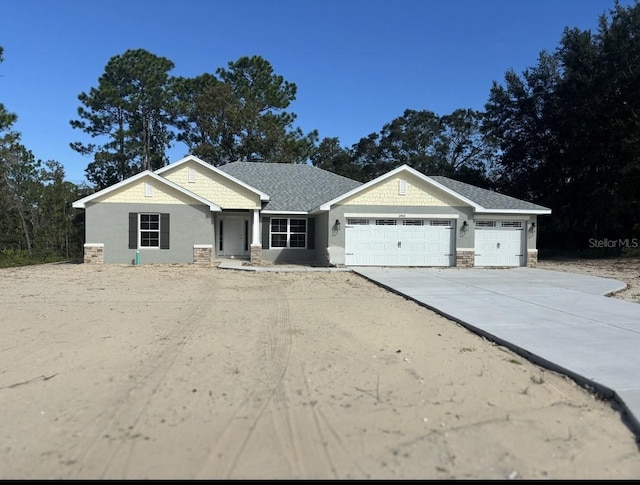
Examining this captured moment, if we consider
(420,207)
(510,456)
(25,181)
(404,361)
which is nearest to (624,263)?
(420,207)

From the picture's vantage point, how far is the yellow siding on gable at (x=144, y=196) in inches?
808

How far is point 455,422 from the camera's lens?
4176 mm

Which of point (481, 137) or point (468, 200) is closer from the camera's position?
point (468, 200)

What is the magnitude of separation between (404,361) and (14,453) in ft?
13.6

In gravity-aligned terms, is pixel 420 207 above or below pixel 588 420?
above

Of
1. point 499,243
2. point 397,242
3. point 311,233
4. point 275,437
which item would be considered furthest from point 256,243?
point 275,437

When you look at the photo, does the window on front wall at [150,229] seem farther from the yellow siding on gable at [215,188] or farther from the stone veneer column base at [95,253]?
the yellow siding on gable at [215,188]

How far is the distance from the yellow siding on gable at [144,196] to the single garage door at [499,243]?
1266 cm

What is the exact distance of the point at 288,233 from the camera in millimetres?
23016

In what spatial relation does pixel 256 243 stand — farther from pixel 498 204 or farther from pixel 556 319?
pixel 556 319

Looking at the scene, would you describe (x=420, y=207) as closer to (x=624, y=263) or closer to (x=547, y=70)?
(x=624, y=263)

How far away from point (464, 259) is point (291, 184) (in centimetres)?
1019

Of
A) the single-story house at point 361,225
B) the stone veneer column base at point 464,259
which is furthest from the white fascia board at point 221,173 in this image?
the stone veneer column base at point 464,259

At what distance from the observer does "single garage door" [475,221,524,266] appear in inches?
832
